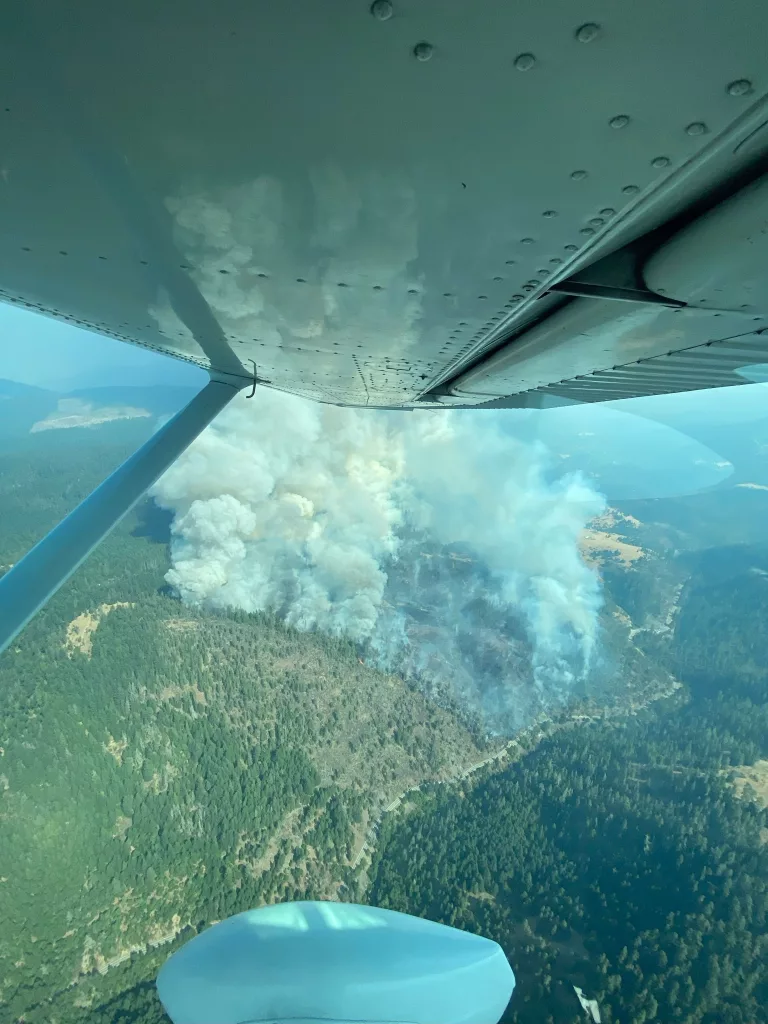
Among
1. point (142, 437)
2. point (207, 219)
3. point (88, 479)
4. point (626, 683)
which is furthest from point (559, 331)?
point (142, 437)

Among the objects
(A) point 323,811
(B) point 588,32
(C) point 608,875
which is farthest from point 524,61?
(C) point 608,875

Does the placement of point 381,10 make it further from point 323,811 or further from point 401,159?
point 323,811

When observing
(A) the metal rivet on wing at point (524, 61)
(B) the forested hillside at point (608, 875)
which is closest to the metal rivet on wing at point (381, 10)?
(A) the metal rivet on wing at point (524, 61)

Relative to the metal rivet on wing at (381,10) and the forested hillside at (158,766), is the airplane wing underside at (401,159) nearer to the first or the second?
the metal rivet on wing at (381,10)

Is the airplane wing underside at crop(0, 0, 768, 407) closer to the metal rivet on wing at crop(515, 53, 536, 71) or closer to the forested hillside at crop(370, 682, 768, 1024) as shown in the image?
the metal rivet on wing at crop(515, 53, 536, 71)

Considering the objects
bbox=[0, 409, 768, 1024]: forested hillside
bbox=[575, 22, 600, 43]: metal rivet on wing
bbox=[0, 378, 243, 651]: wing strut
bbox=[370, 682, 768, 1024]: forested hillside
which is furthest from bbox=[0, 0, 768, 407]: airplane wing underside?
bbox=[370, 682, 768, 1024]: forested hillside

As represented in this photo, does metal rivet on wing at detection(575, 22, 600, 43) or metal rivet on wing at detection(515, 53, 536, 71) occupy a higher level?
metal rivet on wing at detection(575, 22, 600, 43)
